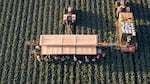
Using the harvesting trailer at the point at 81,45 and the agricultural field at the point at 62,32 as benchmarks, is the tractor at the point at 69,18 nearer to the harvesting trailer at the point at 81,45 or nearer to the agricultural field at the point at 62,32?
the agricultural field at the point at 62,32

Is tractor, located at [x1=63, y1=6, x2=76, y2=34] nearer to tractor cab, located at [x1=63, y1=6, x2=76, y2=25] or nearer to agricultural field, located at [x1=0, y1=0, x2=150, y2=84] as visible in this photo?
tractor cab, located at [x1=63, y1=6, x2=76, y2=25]

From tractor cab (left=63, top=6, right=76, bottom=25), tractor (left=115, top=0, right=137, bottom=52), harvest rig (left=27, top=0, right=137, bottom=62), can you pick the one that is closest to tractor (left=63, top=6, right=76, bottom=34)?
tractor cab (left=63, top=6, right=76, bottom=25)

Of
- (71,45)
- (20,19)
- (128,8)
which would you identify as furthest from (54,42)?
(128,8)

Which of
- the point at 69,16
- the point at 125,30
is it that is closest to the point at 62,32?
the point at 69,16

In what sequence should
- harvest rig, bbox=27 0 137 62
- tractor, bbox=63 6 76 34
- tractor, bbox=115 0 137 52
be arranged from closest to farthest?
1. tractor, bbox=115 0 137 52
2. harvest rig, bbox=27 0 137 62
3. tractor, bbox=63 6 76 34

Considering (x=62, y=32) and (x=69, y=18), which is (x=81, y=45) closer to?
(x=62, y=32)

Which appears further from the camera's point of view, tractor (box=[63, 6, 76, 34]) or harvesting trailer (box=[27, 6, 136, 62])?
tractor (box=[63, 6, 76, 34])

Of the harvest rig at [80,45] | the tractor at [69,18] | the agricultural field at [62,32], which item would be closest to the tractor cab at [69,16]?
the tractor at [69,18]
